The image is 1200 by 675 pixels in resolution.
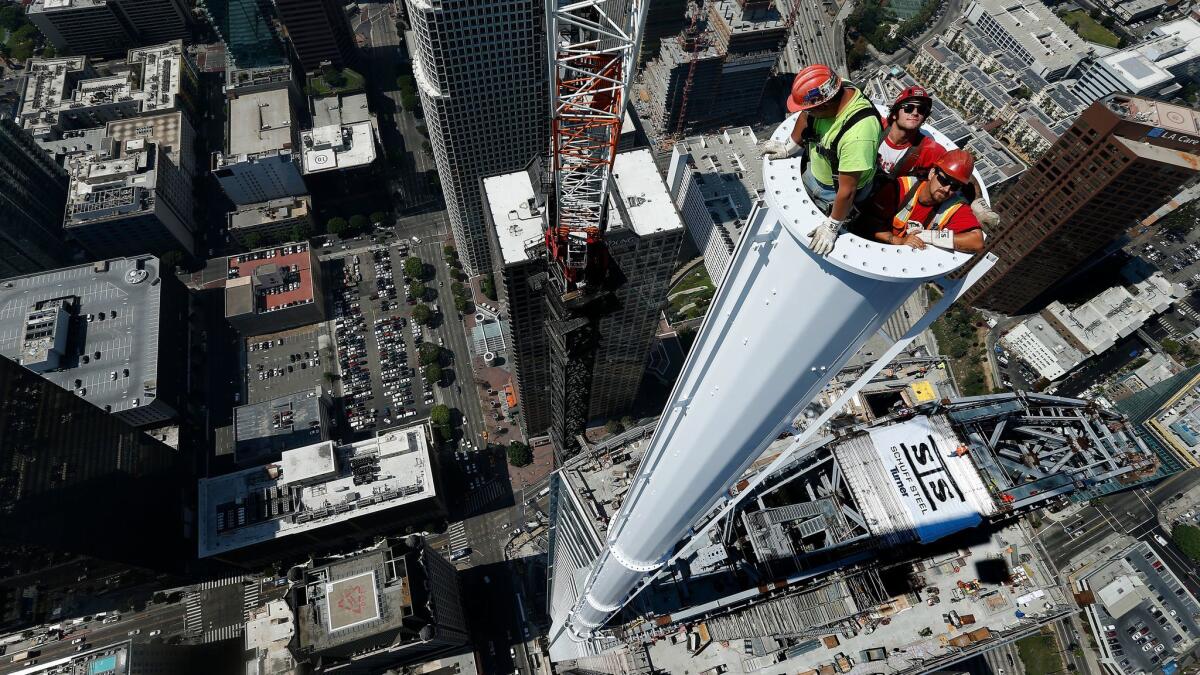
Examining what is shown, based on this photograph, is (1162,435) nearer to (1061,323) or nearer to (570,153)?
(1061,323)

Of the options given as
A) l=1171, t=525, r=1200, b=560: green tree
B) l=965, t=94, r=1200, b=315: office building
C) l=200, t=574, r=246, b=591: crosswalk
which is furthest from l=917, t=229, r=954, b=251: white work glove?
l=1171, t=525, r=1200, b=560: green tree

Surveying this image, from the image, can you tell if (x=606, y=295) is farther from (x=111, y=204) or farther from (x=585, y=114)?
(x=111, y=204)

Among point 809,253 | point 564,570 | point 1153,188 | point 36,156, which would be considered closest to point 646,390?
point 564,570

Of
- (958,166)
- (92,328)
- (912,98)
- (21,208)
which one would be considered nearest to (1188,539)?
(958,166)

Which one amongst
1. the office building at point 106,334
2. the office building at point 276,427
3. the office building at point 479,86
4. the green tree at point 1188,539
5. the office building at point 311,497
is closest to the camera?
the office building at point 479,86

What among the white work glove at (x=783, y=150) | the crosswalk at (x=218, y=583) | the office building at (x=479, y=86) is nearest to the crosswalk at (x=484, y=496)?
the crosswalk at (x=218, y=583)

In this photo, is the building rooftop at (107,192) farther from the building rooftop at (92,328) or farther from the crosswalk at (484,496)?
the crosswalk at (484,496)
